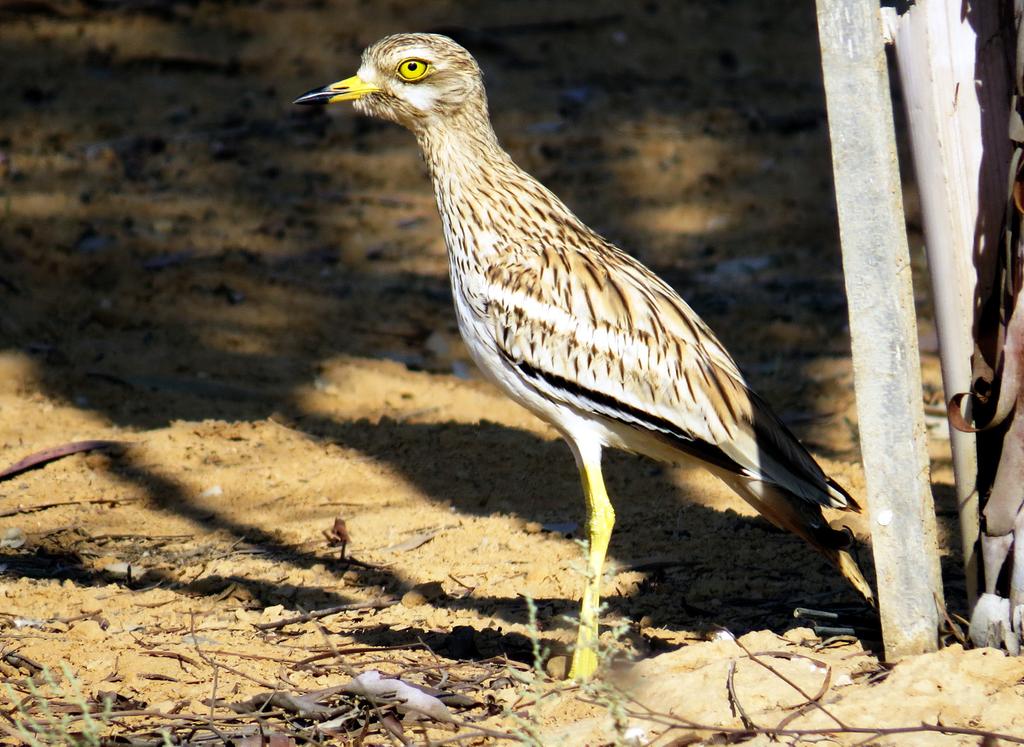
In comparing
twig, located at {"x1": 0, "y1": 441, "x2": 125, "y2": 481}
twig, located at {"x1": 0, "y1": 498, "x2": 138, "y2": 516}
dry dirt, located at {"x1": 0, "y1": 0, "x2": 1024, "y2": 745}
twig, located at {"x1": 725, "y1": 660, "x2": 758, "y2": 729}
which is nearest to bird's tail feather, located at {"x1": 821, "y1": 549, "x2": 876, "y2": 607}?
dry dirt, located at {"x1": 0, "y1": 0, "x2": 1024, "y2": 745}

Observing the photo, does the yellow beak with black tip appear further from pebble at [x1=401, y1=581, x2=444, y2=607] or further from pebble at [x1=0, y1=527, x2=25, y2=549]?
pebble at [x1=0, y1=527, x2=25, y2=549]

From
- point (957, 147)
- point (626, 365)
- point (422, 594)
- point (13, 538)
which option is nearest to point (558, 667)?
point (422, 594)

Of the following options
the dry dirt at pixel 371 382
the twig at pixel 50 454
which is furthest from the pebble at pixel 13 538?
the twig at pixel 50 454

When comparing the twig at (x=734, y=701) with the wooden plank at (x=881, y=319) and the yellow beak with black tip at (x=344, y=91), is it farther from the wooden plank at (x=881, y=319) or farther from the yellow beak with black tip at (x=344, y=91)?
the yellow beak with black tip at (x=344, y=91)

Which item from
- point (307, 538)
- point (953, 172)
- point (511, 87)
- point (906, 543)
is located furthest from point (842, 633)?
point (511, 87)

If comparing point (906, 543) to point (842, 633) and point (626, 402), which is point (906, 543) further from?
point (626, 402)

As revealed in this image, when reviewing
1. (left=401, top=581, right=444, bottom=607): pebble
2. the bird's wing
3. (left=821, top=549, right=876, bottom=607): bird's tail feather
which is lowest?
(left=401, top=581, right=444, bottom=607): pebble

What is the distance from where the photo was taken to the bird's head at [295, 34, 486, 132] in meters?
4.50

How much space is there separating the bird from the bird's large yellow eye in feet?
0.87

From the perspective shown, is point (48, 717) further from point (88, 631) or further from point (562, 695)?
point (562, 695)

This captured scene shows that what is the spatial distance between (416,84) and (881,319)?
188 cm

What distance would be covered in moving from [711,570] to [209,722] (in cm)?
192

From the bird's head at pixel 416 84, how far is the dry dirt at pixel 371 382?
1.56 meters

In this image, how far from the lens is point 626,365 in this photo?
418cm
